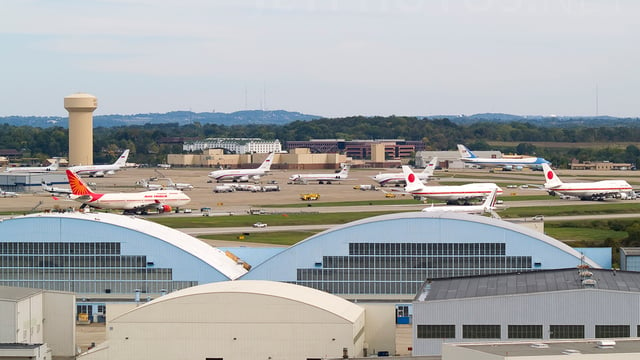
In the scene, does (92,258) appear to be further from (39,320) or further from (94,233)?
(39,320)

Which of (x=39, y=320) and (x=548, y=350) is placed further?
(x=39, y=320)

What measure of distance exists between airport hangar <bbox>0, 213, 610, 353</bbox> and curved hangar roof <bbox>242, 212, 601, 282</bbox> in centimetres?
7

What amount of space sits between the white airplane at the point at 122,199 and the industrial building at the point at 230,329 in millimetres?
83142

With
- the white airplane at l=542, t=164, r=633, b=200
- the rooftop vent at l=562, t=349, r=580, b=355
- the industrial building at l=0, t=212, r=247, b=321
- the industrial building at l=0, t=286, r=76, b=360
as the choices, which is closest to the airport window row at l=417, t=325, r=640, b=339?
the rooftop vent at l=562, t=349, r=580, b=355

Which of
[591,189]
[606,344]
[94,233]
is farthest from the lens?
[591,189]

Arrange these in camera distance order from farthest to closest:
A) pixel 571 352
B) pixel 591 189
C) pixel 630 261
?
pixel 591 189, pixel 630 261, pixel 571 352

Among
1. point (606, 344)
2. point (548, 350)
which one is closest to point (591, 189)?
point (606, 344)

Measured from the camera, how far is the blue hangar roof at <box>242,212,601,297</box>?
251ft

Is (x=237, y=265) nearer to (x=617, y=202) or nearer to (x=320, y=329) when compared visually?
(x=320, y=329)

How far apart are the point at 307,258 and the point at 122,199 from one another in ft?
229

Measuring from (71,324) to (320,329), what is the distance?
16219mm

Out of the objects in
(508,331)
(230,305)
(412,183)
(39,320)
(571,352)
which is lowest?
(39,320)

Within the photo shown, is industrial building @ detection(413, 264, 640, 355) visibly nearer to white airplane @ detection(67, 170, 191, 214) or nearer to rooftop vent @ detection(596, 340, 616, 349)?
rooftop vent @ detection(596, 340, 616, 349)

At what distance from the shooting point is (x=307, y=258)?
3049 inches
